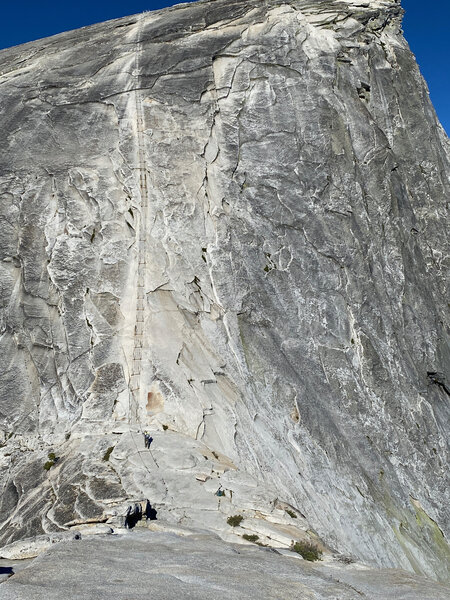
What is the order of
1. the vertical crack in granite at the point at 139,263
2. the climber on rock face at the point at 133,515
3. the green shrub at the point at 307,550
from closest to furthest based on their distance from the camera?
the green shrub at the point at 307,550, the climber on rock face at the point at 133,515, the vertical crack in granite at the point at 139,263

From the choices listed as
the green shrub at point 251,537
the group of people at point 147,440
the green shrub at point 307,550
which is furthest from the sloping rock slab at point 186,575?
the group of people at point 147,440

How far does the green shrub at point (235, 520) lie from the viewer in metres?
15.4

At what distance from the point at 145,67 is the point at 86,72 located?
93.6 inches

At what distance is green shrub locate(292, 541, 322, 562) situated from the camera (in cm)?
1406

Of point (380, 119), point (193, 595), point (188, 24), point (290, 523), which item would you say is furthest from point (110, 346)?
point (380, 119)

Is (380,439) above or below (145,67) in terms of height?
below

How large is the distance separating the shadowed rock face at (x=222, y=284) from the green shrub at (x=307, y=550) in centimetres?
202

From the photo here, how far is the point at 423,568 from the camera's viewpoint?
19.8 meters

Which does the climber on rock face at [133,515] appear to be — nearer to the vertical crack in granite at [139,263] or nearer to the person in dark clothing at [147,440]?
the person in dark clothing at [147,440]

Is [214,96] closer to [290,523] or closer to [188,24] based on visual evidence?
[188,24]

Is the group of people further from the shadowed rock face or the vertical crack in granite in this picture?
the vertical crack in granite

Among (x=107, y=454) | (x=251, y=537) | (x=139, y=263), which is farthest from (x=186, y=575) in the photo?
(x=139, y=263)

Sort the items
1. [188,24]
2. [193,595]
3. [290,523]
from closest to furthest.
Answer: [193,595] → [290,523] → [188,24]

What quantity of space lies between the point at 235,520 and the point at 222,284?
880cm
